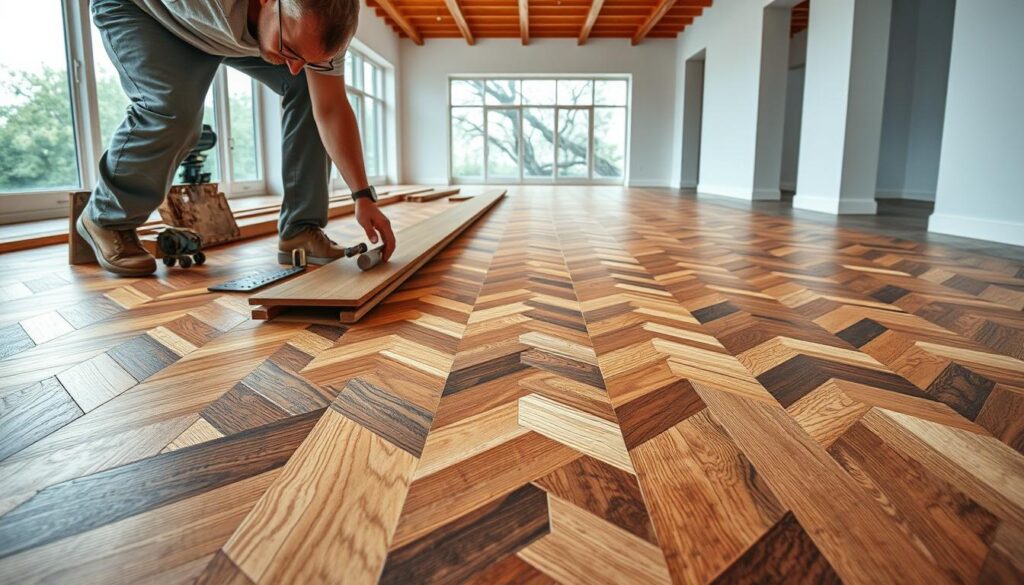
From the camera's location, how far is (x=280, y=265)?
213cm

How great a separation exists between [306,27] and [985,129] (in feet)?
12.4

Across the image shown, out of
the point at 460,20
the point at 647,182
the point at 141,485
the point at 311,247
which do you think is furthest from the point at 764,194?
the point at 141,485

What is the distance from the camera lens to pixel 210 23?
4.80ft

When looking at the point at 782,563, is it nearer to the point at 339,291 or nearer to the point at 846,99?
the point at 339,291

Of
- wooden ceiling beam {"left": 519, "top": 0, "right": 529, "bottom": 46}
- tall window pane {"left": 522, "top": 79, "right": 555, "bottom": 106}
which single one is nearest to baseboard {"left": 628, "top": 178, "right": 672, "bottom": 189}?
tall window pane {"left": 522, "top": 79, "right": 555, "bottom": 106}

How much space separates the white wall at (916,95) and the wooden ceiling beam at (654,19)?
3.09 metres

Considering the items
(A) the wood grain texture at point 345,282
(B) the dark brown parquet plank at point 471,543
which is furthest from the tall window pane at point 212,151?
(B) the dark brown parquet plank at point 471,543

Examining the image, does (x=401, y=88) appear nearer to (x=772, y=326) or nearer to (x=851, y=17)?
(x=851, y=17)


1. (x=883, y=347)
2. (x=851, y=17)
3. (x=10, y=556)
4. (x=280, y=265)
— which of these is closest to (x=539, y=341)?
(x=883, y=347)

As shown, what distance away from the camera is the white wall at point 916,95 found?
7977 millimetres

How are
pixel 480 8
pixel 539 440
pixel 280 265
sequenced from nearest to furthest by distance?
pixel 539 440
pixel 280 265
pixel 480 8

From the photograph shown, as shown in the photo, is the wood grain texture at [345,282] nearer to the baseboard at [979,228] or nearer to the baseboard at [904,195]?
the baseboard at [979,228]

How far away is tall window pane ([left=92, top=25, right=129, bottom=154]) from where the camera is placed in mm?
3928

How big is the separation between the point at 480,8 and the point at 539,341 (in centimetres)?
1027
